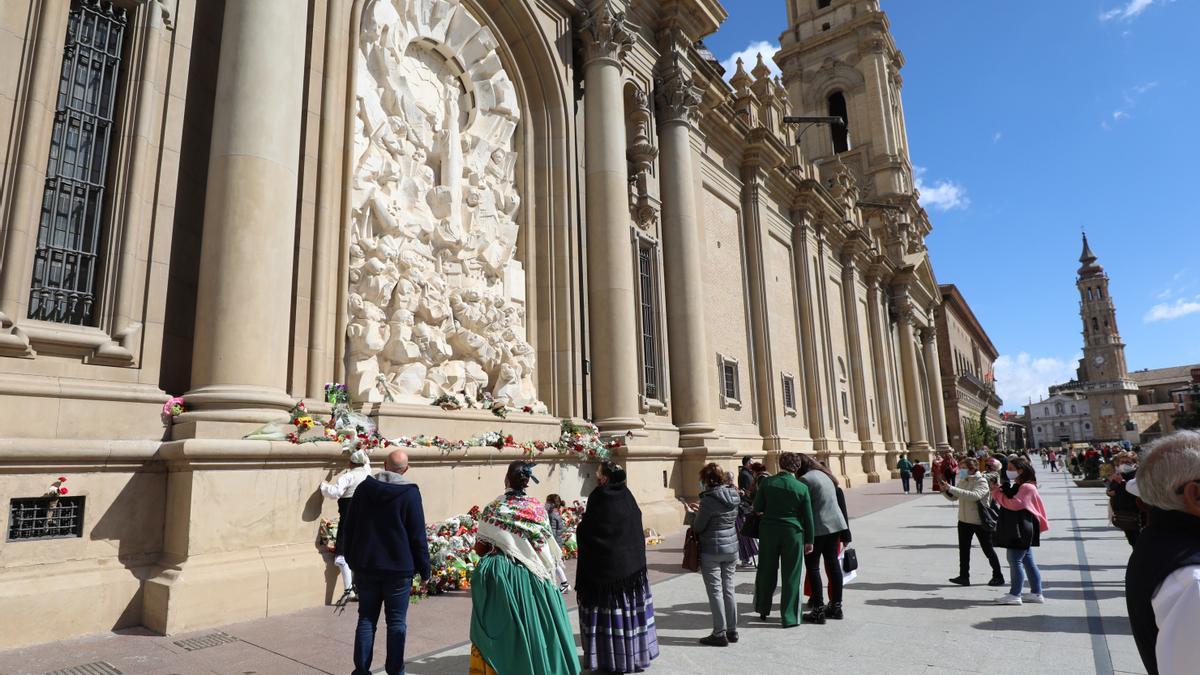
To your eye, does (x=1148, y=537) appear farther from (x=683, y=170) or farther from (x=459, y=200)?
(x=683, y=170)

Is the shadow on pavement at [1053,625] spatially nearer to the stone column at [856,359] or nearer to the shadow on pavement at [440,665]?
the shadow on pavement at [440,665]

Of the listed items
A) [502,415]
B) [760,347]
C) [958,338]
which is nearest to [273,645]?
[502,415]

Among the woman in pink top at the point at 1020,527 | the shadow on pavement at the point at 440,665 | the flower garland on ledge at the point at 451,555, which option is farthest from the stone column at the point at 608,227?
the shadow on pavement at the point at 440,665

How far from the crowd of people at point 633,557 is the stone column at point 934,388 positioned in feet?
141

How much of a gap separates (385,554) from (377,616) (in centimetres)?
45

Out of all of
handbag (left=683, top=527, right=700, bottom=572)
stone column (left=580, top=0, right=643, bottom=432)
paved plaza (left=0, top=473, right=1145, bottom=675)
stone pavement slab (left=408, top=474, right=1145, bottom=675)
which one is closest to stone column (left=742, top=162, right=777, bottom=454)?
stone column (left=580, top=0, right=643, bottom=432)

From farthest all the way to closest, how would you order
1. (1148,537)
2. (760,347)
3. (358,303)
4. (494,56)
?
(760,347)
(494,56)
(358,303)
(1148,537)

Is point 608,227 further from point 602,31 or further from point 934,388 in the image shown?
point 934,388

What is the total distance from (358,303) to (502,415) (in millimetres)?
3098

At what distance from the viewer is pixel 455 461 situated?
10.3 m

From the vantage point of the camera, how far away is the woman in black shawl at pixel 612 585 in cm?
539

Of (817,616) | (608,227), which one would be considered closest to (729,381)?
(608,227)

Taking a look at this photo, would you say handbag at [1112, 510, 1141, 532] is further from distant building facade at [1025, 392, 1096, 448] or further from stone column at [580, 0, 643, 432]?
distant building facade at [1025, 392, 1096, 448]

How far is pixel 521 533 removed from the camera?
4727mm
